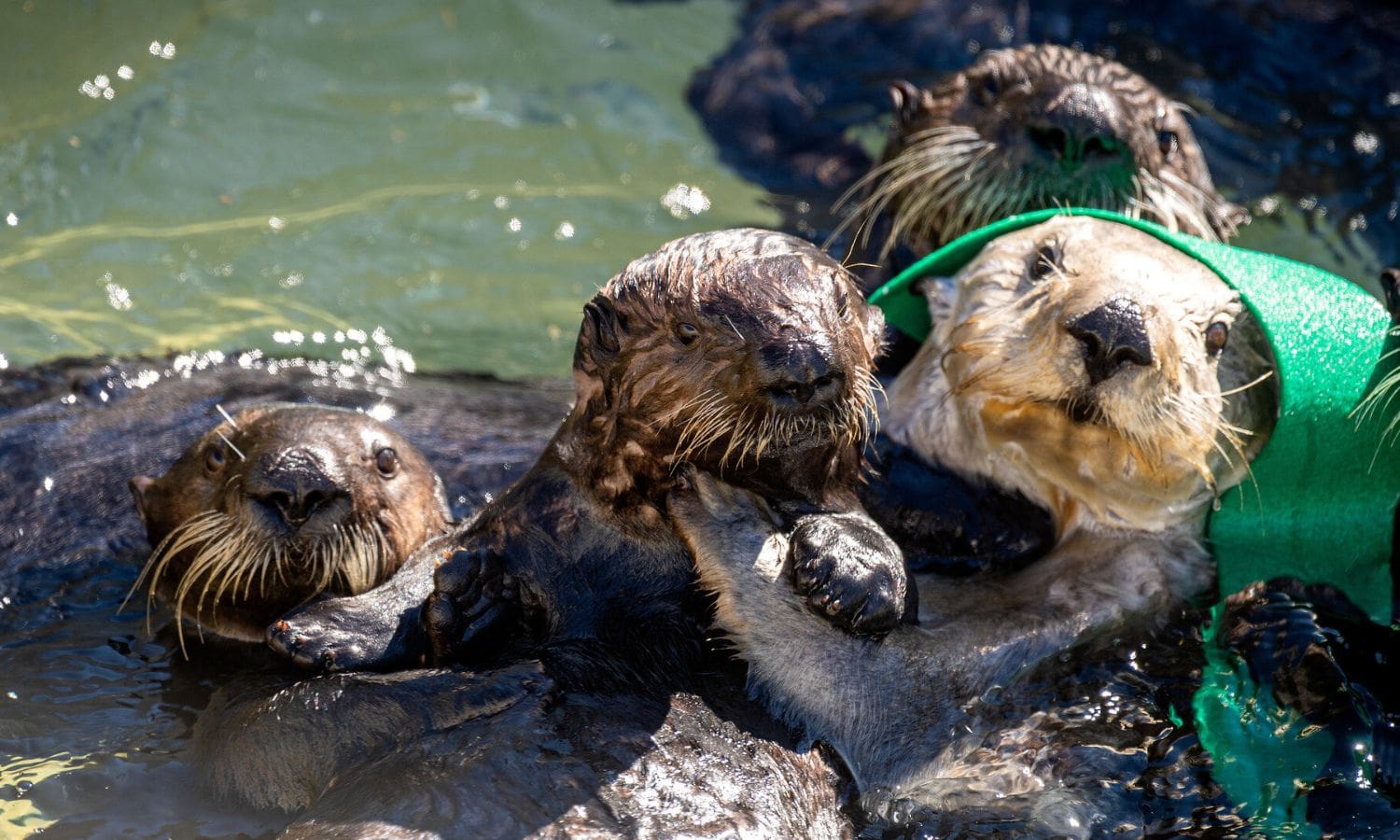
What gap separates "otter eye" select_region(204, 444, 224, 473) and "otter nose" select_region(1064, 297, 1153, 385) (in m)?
2.20

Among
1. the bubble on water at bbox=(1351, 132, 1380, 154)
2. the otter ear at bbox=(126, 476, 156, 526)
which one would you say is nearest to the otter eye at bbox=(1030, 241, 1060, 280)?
the otter ear at bbox=(126, 476, 156, 526)

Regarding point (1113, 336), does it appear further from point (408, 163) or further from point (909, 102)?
point (408, 163)

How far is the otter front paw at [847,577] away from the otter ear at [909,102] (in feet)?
7.91

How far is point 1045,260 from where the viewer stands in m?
3.89

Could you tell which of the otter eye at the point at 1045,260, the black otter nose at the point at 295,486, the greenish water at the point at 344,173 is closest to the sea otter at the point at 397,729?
the black otter nose at the point at 295,486

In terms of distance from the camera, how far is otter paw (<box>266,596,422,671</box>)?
350 centimetres

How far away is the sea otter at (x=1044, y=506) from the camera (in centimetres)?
346

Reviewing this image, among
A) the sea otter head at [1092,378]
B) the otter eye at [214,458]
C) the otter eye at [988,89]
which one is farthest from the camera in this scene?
the otter eye at [988,89]

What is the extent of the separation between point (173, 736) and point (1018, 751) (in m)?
2.03

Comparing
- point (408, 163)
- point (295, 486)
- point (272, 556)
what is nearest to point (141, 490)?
point (272, 556)

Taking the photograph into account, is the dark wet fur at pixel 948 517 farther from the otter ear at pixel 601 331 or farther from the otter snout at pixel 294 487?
the otter snout at pixel 294 487

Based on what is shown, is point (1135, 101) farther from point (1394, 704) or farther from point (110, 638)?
point (110, 638)

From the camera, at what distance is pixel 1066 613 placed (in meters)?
3.79

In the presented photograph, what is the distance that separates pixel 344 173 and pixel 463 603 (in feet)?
12.9
